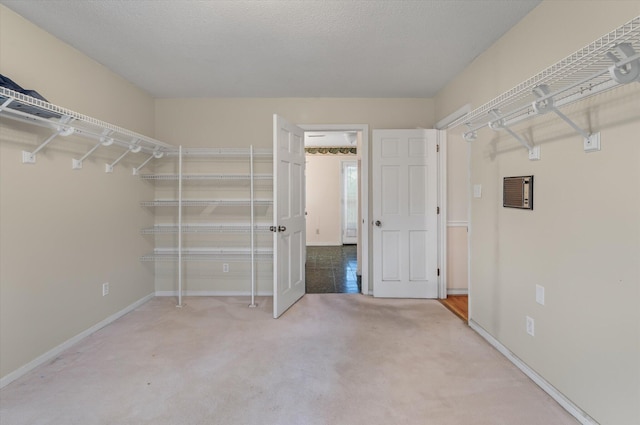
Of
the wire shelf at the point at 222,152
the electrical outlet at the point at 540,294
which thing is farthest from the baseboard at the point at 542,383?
the wire shelf at the point at 222,152

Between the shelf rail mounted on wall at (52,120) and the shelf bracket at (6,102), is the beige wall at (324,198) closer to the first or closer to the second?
the shelf rail mounted on wall at (52,120)

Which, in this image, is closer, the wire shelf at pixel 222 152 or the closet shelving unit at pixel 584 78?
the closet shelving unit at pixel 584 78

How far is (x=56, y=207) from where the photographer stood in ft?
7.91

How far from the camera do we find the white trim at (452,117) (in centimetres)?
294

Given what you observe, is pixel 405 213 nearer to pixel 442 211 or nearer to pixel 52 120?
pixel 442 211

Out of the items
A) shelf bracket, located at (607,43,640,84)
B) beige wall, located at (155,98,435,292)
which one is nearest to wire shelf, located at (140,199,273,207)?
beige wall, located at (155,98,435,292)

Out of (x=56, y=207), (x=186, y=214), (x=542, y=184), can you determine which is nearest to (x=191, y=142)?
(x=186, y=214)

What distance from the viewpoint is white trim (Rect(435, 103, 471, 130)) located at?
2941mm

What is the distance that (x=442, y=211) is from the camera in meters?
3.68

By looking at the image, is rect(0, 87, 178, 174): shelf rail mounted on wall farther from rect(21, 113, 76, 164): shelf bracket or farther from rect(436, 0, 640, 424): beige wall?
rect(436, 0, 640, 424): beige wall

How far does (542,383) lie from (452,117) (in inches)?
95.1

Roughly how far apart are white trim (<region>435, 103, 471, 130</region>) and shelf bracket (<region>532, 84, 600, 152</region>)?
4.40ft

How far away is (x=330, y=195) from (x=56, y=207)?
19.0 ft

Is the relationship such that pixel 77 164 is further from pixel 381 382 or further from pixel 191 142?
pixel 381 382
